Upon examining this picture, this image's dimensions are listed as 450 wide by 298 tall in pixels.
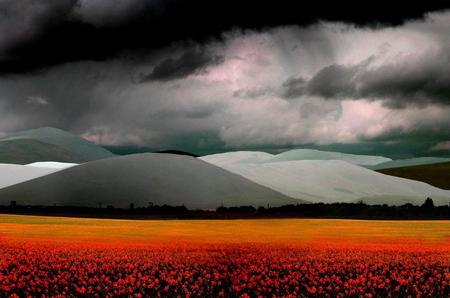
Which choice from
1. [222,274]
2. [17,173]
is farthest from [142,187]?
[222,274]

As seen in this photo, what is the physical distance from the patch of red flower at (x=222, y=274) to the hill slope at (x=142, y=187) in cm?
11807

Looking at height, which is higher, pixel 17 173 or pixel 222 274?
pixel 17 173

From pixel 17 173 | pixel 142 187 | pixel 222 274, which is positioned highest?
pixel 17 173

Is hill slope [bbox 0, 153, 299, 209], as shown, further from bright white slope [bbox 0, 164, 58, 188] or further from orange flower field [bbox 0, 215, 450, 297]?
orange flower field [bbox 0, 215, 450, 297]

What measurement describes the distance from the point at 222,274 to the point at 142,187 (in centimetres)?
13603

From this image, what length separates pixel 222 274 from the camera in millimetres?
19781

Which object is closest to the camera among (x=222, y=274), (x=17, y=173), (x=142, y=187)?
(x=222, y=274)

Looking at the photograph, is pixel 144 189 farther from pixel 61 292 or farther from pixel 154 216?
pixel 61 292

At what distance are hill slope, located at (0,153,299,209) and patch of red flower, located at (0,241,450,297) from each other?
387 feet

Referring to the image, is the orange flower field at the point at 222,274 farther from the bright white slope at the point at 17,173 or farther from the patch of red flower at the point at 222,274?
the bright white slope at the point at 17,173

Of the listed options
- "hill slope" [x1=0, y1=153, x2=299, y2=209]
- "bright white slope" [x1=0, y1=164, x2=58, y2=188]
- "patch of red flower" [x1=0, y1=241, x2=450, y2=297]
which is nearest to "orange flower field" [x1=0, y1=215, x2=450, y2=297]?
"patch of red flower" [x1=0, y1=241, x2=450, y2=297]

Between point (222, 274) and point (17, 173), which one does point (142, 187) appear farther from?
point (222, 274)

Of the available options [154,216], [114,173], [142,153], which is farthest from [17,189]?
[154,216]

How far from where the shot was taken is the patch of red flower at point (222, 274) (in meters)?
18.5
